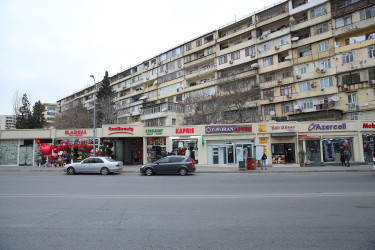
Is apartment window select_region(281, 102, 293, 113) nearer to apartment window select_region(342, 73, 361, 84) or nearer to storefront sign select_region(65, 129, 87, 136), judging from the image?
apartment window select_region(342, 73, 361, 84)

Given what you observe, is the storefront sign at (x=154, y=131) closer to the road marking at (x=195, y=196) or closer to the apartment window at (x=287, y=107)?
the road marking at (x=195, y=196)

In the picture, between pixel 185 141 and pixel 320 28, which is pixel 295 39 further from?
pixel 185 141

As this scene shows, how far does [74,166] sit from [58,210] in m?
13.4

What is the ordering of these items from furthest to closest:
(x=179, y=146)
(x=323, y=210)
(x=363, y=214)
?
1. (x=179, y=146)
2. (x=323, y=210)
3. (x=363, y=214)

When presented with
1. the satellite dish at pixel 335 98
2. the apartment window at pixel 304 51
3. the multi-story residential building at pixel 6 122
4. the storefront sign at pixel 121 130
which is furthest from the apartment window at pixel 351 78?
the multi-story residential building at pixel 6 122

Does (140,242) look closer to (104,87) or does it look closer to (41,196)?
(41,196)

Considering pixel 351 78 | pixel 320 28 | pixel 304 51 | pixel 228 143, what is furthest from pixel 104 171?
pixel 320 28

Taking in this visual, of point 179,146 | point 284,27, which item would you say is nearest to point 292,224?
point 179,146

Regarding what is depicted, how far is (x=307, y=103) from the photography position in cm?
3388

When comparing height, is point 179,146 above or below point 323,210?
above

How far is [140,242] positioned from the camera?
437cm

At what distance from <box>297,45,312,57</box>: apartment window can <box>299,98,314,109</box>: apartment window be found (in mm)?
7025

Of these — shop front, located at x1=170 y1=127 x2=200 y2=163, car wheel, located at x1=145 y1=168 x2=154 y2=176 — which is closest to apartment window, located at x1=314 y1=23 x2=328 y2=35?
shop front, located at x1=170 y1=127 x2=200 y2=163

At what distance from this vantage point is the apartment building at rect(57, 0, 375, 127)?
2977 cm
